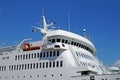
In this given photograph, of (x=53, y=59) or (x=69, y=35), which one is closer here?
(x=53, y=59)

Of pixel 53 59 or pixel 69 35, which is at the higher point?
pixel 69 35

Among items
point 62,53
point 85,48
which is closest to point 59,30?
point 62,53

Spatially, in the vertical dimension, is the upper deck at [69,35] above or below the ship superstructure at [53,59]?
above

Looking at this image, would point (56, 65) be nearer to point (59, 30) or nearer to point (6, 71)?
point (59, 30)

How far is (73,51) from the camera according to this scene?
3359 cm

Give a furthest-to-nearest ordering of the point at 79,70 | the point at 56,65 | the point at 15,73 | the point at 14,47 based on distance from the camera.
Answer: the point at 14,47
the point at 15,73
the point at 56,65
the point at 79,70

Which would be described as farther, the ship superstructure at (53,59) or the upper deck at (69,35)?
the upper deck at (69,35)

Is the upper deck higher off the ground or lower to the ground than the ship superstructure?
higher

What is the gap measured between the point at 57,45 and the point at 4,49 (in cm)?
1287

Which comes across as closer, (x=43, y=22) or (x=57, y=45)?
(x=57, y=45)

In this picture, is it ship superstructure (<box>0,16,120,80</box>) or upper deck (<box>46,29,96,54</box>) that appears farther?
upper deck (<box>46,29,96,54</box>)

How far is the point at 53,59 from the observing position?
110 ft

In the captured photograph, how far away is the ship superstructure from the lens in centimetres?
3171

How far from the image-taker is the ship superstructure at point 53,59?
104 ft
